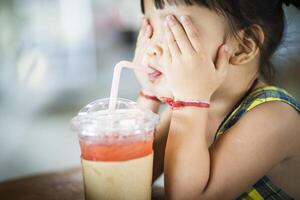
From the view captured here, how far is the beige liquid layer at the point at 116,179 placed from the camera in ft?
2.29

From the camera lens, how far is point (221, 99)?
1044 millimetres

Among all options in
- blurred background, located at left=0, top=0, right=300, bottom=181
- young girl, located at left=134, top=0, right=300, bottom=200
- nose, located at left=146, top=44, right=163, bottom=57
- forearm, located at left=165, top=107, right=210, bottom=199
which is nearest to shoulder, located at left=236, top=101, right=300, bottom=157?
young girl, located at left=134, top=0, right=300, bottom=200

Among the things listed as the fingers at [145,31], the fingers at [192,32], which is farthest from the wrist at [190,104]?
the fingers at [145,31]

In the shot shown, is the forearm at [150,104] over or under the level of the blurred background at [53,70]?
over

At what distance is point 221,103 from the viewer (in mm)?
1051

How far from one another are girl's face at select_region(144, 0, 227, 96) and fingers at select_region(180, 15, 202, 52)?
0.06ft

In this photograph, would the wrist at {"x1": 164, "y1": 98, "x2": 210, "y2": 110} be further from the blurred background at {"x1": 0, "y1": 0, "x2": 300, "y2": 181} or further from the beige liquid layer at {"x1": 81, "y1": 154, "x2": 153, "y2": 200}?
the blurred background at {"x1": 0, "y1": 0, "x2": 300, "y2": 181}

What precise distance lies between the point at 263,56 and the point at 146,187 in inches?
18.8

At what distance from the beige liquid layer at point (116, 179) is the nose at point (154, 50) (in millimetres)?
268

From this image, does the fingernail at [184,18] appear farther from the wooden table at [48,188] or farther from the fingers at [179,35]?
the wooden table at [48,188]

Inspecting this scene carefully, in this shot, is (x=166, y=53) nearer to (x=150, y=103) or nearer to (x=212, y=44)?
(x=212, y=44)

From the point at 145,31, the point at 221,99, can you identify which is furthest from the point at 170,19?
the point at 221,99

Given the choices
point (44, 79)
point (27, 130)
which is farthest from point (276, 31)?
point (44, 79)

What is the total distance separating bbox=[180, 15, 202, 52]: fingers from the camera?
33.9 inches
